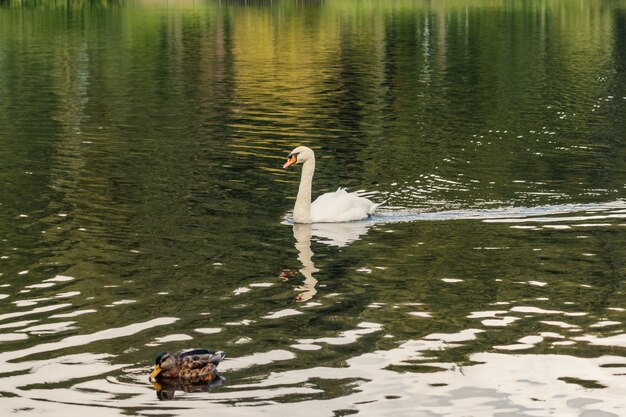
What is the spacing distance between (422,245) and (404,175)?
923 cm

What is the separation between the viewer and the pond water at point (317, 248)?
16891 millimetres

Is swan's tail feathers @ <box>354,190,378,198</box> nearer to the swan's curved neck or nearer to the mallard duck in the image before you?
the swan's curved neck

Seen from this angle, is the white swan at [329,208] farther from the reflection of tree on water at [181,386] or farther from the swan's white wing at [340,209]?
the reflection of tree on water at [181,386]

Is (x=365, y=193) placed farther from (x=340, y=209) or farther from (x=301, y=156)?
(x=340, y=209)

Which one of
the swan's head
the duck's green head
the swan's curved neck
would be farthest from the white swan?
the duck's green head

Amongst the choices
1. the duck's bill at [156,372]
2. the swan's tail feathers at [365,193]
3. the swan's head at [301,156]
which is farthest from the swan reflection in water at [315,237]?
the duck's bill at [156,372]

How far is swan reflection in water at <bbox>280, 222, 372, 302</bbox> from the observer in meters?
23.5

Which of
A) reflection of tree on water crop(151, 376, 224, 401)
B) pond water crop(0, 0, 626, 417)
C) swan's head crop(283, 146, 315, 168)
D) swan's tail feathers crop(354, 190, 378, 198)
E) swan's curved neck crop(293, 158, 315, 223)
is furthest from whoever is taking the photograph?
swan's tail feathers crop(354, 190, 378, 198)

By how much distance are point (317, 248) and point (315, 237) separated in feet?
3.64

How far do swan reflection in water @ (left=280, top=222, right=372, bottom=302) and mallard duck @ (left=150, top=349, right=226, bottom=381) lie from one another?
6067 millimetres

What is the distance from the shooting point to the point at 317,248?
25.8m

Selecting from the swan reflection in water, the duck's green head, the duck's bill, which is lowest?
the swan reflection in water

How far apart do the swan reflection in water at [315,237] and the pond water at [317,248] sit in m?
0.10

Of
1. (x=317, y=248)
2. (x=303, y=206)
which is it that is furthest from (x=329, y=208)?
(x=317, y=248)
